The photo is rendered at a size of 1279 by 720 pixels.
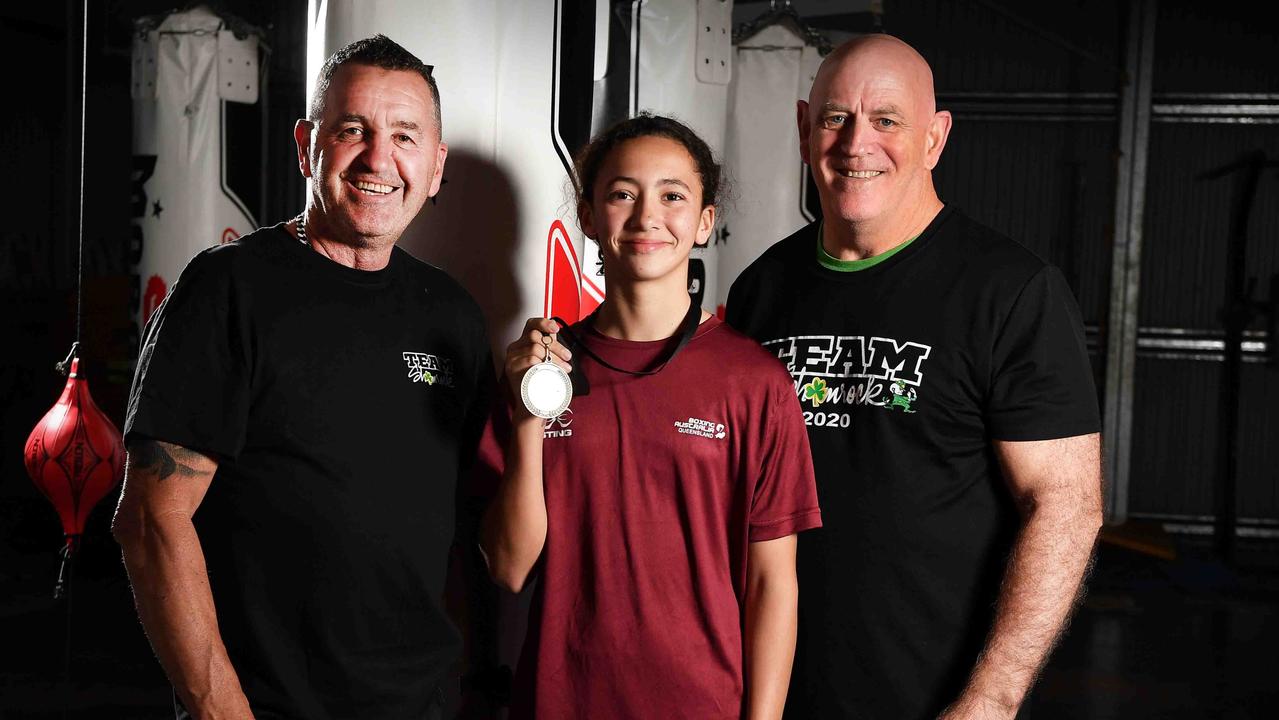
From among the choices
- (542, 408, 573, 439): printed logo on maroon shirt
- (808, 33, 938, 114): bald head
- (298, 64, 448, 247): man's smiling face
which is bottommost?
(542, 408, 573, 439): printed logo on maroon shirt

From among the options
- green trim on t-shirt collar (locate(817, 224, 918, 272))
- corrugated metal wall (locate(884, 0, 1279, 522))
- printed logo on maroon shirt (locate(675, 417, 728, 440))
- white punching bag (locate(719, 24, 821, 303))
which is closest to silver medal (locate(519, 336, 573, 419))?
printed logo on maroon shirt (locate(675, 417, 728, 440))

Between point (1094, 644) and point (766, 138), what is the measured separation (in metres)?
4.15

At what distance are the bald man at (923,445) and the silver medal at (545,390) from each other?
516mm

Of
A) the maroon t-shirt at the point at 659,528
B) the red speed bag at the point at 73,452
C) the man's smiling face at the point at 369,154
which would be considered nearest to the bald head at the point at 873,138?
the maroon t-shirt at the point at 659,528

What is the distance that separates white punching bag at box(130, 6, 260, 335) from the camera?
5.20 metres

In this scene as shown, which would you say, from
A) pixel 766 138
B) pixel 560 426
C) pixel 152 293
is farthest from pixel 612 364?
pixel 152 293

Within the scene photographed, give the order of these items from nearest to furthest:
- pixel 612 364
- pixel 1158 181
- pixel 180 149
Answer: pixel 612 364, pixel 180 149, pixel 1158 181

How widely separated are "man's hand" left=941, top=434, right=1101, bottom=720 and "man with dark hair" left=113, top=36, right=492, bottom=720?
0.96 metres

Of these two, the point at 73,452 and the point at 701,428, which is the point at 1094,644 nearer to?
the point at 701,428

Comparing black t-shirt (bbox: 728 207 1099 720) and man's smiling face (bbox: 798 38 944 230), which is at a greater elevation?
man's smiling face (bbox: 798 38 944 230)

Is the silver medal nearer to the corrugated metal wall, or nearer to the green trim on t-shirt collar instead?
the green trim on t-shirt collar

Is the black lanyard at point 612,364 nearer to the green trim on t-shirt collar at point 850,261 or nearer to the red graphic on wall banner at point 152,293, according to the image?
the green trim on t-shirt collar at point 850,261

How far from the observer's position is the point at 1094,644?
633cm

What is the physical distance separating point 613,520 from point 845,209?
0.72m
